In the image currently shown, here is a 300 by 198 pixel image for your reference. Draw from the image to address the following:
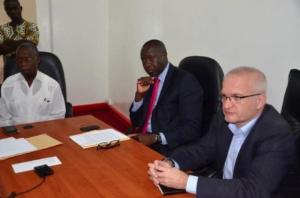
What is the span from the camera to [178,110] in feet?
8.13

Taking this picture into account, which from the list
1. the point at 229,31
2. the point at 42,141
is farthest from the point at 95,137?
the point at 229,31

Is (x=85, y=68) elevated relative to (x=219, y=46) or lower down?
lower down

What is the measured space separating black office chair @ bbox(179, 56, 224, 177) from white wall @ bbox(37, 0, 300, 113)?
1.44 ft

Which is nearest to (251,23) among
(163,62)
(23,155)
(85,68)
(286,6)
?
(286,6)

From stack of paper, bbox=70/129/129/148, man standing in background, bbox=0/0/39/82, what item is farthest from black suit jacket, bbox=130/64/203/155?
man standing in background, bbox=0/0/39/82

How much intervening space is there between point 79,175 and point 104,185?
0.52ft

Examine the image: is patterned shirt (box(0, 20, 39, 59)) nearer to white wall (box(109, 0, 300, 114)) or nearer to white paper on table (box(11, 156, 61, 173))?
white wall (box(109, 0, 300, 114))

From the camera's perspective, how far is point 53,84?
9.11 feet

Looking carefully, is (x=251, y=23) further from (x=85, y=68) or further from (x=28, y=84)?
(x=85, y=68)

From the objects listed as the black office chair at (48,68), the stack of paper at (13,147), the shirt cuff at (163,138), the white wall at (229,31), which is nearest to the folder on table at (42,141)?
the stack of paper at (13,147)

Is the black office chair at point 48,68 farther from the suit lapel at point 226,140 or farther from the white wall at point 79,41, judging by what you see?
the white wall at point 79,41

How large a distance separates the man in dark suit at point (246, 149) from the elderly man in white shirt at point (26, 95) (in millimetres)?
1347

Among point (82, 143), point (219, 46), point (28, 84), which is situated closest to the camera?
point (82, 143)

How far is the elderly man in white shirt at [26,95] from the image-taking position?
2.67 metres
